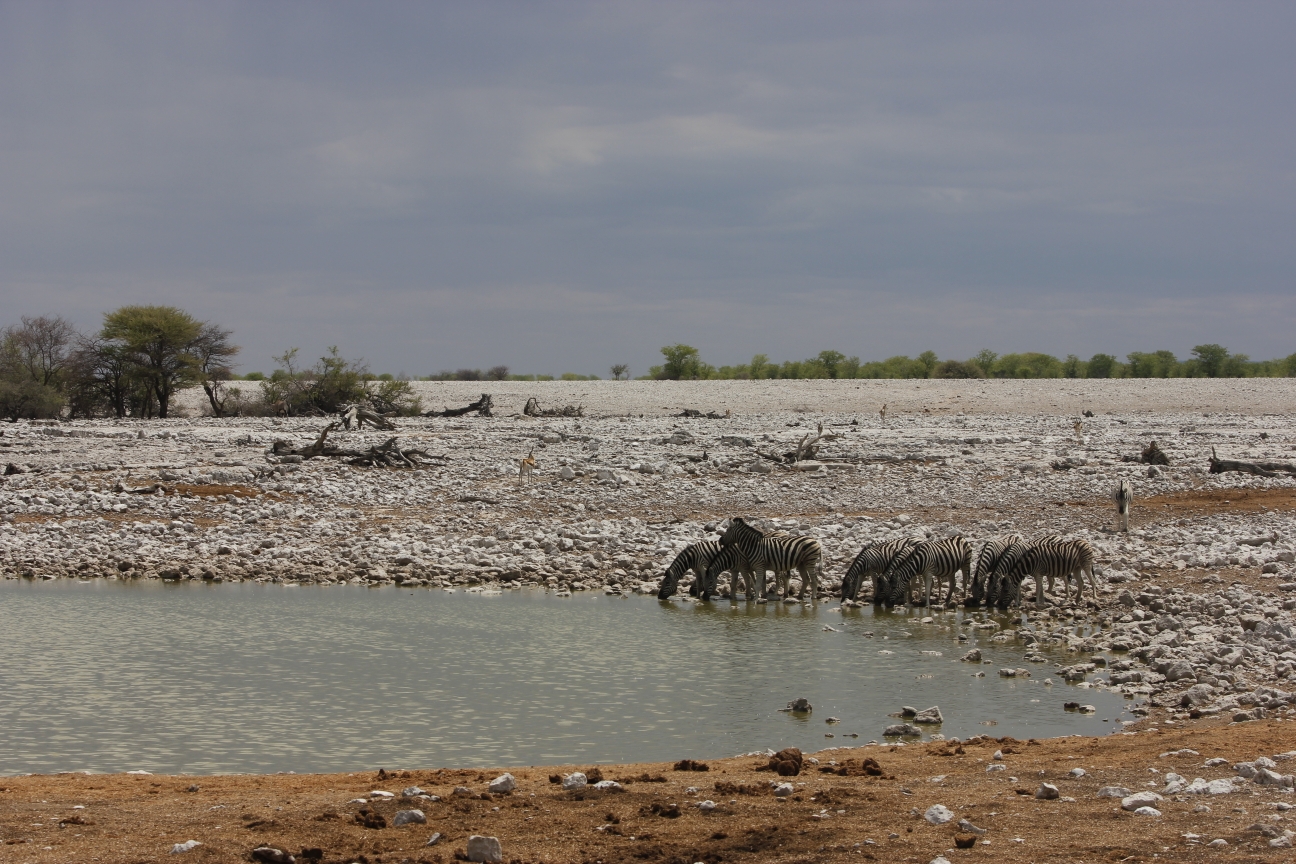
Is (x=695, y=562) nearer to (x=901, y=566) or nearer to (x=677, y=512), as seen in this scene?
(x=901, y=566)

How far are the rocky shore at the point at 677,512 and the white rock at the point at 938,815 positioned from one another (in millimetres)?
3831

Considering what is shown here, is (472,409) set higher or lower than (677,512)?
higher

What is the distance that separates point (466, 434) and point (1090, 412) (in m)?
22.8

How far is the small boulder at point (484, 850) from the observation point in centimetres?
476

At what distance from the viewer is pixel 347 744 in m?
7.89

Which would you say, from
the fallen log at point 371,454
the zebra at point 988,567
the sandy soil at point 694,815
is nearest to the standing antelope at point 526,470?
the fallen log at point 371,454

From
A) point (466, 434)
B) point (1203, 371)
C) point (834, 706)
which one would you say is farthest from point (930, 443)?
point (1203, 371)

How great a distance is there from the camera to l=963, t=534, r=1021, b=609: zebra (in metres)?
13.3

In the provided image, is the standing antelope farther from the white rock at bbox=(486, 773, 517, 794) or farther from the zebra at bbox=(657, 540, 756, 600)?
the white rock at bbox=(486, 773, 517, 794)

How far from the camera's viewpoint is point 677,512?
19031 mm

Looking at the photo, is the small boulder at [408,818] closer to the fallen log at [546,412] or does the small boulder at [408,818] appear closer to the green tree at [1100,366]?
the fallen log at [546,412]

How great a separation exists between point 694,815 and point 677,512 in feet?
44.6

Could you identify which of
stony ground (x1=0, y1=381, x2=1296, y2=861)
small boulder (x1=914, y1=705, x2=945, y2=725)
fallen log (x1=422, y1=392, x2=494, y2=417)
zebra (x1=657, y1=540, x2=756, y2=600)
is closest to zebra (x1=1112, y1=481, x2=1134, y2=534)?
stony ground (x1=0, y1=381, x2=1296, y2=861)

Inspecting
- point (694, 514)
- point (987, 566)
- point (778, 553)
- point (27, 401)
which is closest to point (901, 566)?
point (987, 566)
